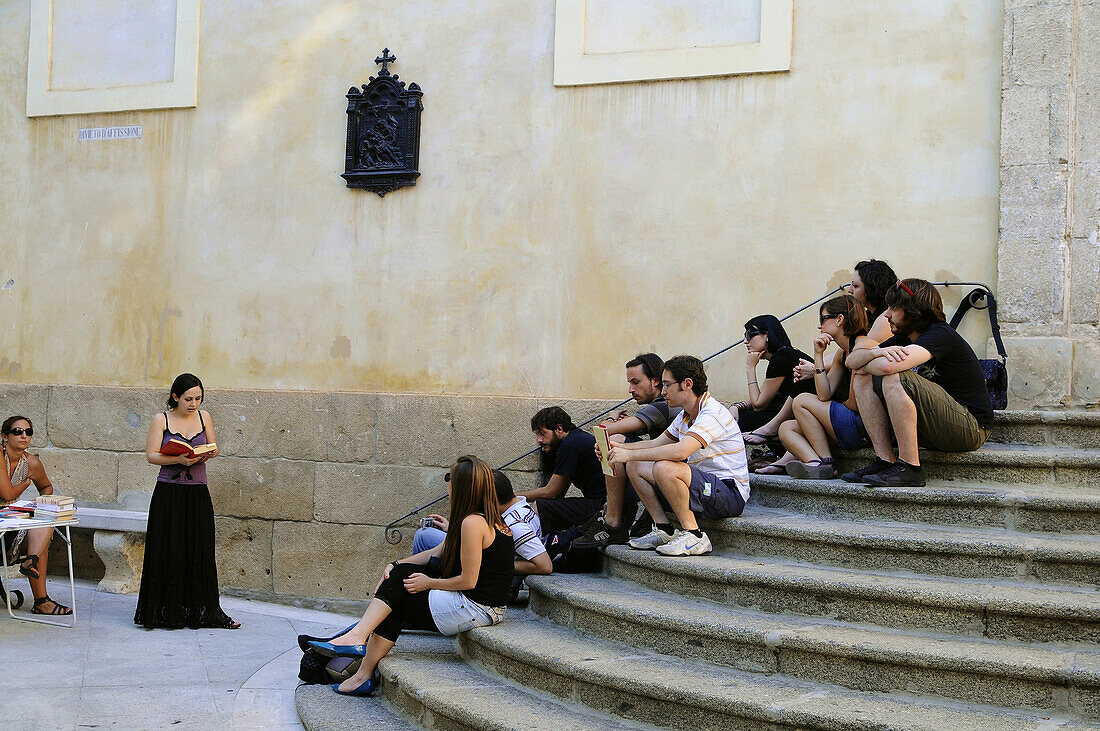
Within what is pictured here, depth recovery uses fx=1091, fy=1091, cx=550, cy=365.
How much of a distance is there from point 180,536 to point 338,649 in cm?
195

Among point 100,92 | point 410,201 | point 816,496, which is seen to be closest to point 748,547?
point 816,496

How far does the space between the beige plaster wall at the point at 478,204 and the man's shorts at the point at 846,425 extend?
1.05m

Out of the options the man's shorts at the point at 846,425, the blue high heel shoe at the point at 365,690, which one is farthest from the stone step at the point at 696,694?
the man's shorts at the point at 846,425

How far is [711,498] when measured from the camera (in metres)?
5.47

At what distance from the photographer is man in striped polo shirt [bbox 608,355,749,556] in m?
5.45

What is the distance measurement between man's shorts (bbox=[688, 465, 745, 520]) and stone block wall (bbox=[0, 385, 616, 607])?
6.21 ft

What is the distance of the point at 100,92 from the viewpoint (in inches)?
351

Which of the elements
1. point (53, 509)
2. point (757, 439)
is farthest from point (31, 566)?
point (757, 439)

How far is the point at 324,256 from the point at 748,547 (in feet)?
13.9

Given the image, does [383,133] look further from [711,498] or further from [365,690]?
[365,690]

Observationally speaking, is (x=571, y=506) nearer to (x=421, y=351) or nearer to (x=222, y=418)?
(x=421, y=351)

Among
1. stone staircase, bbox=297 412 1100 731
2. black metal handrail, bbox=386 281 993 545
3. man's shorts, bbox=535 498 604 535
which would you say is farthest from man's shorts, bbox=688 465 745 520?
black metal handrail, bbox=386 281 993 545

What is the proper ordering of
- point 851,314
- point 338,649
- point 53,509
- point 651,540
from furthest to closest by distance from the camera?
point 53,509
point 851,314
point 651,540
point 338,649

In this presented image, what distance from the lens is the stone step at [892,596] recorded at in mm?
4266
